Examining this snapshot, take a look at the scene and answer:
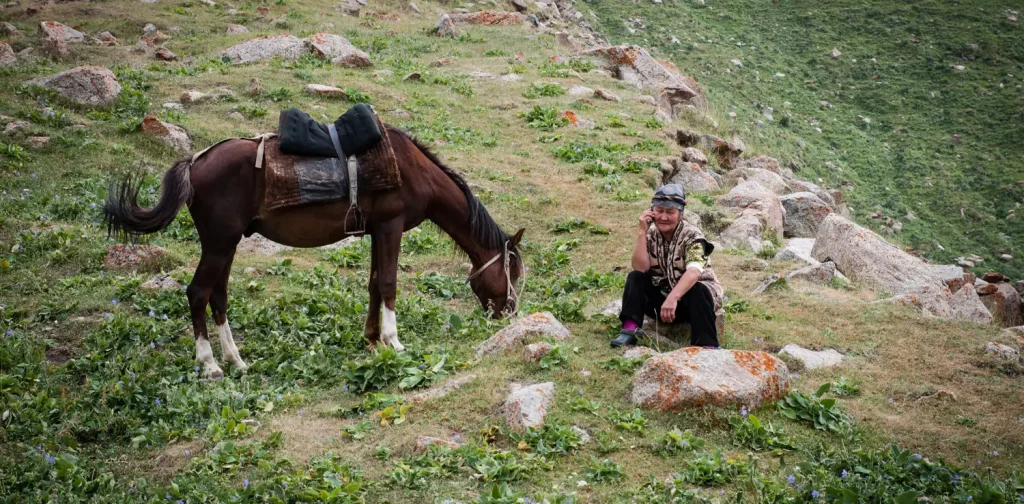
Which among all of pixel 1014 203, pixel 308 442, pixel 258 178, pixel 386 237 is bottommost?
pixel 1014 203

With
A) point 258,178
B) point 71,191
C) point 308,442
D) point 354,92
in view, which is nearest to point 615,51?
point 354,92

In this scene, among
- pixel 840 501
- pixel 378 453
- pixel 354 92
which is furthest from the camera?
pixel 354 92

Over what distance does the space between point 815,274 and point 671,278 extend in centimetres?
394

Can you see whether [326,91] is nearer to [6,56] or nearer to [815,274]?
[6,56]

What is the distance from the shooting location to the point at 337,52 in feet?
64.0

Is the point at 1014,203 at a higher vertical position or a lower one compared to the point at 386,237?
lower

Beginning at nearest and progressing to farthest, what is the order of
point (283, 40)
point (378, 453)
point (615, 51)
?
point (378, 453) < point (283, 40) < point (615, 51)

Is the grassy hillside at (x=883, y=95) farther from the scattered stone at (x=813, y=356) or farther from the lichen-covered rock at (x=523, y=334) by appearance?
the lichen-covered rock at (x=523, y=334)

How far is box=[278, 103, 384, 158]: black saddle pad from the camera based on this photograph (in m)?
7.65

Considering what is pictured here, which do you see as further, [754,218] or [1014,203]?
[1014,203]

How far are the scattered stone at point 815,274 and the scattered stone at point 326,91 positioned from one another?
9.95 metres

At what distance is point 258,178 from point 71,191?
561cm

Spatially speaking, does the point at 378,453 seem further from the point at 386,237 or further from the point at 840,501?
the point at 840,501

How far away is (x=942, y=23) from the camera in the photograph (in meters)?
31.1
